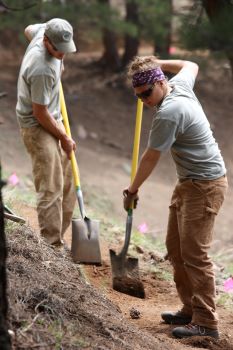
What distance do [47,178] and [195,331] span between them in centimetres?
177

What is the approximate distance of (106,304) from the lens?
512cm

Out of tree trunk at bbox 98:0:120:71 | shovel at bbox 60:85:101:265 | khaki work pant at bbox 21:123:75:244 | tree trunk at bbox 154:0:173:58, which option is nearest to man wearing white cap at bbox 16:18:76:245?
khaki work pant at bbox 21:123:75:244

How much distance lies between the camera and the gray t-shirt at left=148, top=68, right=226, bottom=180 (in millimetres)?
4637

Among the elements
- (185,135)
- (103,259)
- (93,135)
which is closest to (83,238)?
(103,259)

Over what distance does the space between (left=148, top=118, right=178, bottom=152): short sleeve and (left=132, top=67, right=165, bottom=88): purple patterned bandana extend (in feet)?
0.97

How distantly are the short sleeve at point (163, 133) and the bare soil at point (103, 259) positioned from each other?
3.43 feet

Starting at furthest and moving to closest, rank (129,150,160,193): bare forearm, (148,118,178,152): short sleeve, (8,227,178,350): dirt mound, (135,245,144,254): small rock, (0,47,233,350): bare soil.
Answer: (135,245,144,254): small rock
(129,150,160,193): bare forearm
(148,118,178,152): short sleeve
(0,47,233,350): bare soil
(8,227,178,350): dirt mound

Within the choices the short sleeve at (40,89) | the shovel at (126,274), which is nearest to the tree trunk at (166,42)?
the short sleeve at (40,89)

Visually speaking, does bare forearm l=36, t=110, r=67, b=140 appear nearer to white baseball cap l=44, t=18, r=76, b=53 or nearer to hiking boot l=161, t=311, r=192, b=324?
white baseball cap l=44, t=18, r=76, b=53

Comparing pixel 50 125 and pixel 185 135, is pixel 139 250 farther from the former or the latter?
pixel 185 135

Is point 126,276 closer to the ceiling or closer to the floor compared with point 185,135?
closer to the floor

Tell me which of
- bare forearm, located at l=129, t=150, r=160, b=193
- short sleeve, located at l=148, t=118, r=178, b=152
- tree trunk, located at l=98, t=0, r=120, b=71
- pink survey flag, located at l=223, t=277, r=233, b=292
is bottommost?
tree trunk, located at l=98, t=0, r=120, b=71

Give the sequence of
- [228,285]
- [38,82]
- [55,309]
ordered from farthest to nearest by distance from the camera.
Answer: [228,285] → [38,82] → [55,309]

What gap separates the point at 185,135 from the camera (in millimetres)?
4812
